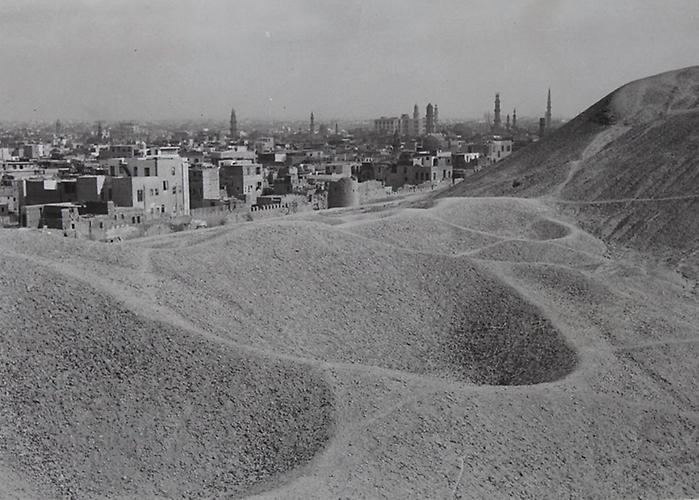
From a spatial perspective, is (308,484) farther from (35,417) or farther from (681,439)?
(681,439)

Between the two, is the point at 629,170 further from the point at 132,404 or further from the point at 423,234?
the point at 132,404

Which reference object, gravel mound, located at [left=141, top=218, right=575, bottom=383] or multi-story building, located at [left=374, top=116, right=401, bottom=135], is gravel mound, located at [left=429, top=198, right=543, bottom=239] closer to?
gravel mound, located at [left=141, top=218, right=575, bottom=383]

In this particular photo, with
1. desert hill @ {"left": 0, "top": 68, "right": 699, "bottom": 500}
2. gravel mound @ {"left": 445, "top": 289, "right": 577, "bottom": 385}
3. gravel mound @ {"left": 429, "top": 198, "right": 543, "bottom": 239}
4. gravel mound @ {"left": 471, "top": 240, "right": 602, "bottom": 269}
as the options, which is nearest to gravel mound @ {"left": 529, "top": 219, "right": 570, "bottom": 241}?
gravel mound @ {"left": 429, "top": 198, "right": 543, "bottom": 239}

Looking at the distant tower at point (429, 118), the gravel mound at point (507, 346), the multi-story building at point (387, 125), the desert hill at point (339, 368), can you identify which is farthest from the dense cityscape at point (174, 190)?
the multi-story building at point (387, 125)

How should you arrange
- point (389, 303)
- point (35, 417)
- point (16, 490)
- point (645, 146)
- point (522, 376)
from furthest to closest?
point (645, 146)
point (389, 303)
point (522, 376)
point (35, 417)
point (16, 490)

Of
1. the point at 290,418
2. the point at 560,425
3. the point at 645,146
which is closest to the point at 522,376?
the point at 560,425

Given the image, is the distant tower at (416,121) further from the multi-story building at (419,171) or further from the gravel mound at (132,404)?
the gravel mound at (132,404)
